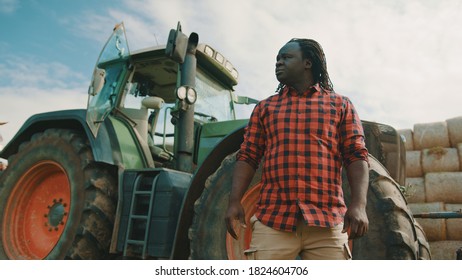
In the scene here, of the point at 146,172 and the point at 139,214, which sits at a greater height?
the point at 146,172

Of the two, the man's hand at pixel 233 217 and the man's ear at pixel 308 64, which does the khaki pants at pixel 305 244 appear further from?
the man's ear at pixel 308 64

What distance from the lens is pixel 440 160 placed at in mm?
7219

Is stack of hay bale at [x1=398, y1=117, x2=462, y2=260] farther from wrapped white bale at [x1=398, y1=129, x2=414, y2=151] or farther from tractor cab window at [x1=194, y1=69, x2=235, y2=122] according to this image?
tractor cab window at [x1=194, y1=69, x2=235, y2=122]

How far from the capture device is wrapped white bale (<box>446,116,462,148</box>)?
734 centimetres

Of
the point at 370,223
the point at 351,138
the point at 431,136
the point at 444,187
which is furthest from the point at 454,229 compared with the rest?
the point at 351,138

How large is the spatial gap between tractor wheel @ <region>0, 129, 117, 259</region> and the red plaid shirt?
7.74 feet

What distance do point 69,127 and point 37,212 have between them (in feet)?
3.10

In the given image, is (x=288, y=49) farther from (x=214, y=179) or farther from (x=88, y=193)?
(x=88, y=193)

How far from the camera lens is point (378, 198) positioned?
2479mm

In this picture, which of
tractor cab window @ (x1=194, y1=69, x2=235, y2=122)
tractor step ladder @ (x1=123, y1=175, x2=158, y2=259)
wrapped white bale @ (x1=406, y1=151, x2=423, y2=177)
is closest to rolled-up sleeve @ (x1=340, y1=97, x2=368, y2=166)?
tractor step ladder @ (x1=123, y1=175, x2=158, y2=259)

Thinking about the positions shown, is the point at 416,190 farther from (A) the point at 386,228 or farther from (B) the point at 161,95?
(A) the point at 386,228

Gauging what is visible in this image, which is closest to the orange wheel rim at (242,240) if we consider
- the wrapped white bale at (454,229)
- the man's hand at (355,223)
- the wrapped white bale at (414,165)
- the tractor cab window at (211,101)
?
the man's hand at (355,223)

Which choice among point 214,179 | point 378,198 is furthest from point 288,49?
point 214,179

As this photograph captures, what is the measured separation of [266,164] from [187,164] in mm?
2211
